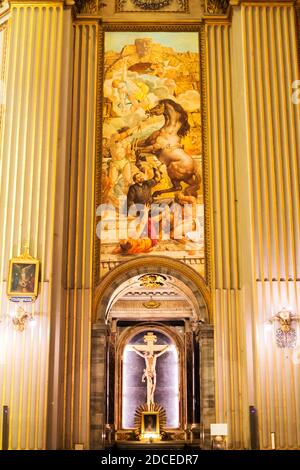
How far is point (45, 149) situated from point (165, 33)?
532cm

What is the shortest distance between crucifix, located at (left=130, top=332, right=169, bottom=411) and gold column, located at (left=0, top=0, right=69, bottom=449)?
1179 centimetres

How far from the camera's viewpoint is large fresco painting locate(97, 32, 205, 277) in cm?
1983

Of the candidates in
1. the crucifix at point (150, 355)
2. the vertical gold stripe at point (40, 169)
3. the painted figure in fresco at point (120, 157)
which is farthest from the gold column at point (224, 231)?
the crucifix at point (150, 355)

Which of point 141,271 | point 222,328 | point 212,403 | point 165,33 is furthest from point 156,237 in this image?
point 165,33

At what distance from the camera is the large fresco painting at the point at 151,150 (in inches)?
781

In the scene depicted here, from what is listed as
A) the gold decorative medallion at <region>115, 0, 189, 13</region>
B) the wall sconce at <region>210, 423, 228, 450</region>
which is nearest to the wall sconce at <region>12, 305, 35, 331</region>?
the wall sconce at <region>210, 423, 228, 450</region>

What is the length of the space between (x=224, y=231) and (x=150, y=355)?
1086cm

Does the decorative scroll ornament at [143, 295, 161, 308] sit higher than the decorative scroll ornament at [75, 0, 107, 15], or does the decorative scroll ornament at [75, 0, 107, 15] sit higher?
the decorative scroll ornament at [75, 0, 107, 15]

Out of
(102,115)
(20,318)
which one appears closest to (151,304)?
(102,115)

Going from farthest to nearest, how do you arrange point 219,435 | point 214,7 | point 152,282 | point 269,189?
point 152,282 → point 214,7 → point 269,189 → point 219,435

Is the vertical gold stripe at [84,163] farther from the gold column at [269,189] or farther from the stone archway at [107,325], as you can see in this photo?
the gold column at [269,189]

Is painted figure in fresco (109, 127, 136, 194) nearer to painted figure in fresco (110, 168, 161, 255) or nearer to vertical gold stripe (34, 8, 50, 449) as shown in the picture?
painted figure in fresco (110, 168, 161, 255)

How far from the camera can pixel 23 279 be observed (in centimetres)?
1812

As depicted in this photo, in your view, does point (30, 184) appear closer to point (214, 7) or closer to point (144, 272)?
point (144, 272)
